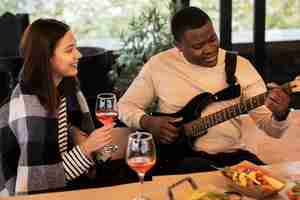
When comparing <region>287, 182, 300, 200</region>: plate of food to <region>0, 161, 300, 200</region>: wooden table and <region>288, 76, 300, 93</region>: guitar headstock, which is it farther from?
<region>288, 76, 300, 93</region>: guitar headstock

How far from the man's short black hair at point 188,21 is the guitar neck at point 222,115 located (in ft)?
1.33

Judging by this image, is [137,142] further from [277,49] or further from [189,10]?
[277,49]

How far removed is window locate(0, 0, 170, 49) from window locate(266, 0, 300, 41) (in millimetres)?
929

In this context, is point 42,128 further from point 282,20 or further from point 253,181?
point 282,20

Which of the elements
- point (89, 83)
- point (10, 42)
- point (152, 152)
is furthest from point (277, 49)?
point (152, 152)

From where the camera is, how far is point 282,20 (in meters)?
4.86

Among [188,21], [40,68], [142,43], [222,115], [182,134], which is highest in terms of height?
[188,21]

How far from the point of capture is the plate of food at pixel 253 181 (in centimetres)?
175

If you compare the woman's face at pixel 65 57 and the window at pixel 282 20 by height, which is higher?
the woman's face at pixel 65 57

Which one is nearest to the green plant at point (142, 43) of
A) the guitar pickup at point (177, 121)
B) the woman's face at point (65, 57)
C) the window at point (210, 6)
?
the window at point (210, 6)

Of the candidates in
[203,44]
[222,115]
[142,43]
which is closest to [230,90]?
[222,115]

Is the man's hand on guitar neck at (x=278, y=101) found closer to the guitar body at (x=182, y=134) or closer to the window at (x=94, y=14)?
the guitar body at (x=182, y=134)

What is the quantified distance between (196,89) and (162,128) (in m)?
0.25

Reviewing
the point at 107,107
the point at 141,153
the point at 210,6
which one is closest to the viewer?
the point at 141,153
